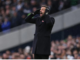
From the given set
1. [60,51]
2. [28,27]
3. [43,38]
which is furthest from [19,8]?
[43,38]

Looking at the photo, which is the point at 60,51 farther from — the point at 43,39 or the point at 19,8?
the point at 43,39

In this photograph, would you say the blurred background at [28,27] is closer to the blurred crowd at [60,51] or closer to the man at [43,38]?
the blurred crowd at [60,51]

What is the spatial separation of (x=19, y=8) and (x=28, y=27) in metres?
0.69

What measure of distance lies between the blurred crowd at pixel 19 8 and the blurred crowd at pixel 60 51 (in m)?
0.86

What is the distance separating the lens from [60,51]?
27.4ft

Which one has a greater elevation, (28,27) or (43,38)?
(28,27)

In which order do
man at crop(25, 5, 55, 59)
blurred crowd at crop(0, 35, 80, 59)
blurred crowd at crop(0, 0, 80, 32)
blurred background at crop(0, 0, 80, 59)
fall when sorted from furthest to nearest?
blurred crowd at crop(0, 0, 80, 32) < blurred background at crop(0, 0, 80, 59) < blurred crowd at crop(0, 35, 80, 59) < man at crop(25, 5, 55, 59)

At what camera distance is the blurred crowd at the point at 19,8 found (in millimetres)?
8586

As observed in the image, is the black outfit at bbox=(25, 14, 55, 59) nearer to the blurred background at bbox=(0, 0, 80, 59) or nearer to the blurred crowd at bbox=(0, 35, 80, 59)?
the blurred crowd at bbox=(0, 35, 80, 59)

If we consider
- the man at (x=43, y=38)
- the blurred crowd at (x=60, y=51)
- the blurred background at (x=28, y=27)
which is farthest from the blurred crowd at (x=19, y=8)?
the man at (x=43, y=38)

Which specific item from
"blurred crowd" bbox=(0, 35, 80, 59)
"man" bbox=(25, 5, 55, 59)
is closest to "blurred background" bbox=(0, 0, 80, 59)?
"blurred crowd" bbox=(0, 35, 80, 59)

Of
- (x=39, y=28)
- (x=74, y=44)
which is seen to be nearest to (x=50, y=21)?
(x=39, y=28)

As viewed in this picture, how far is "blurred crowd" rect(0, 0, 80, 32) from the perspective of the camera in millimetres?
8586

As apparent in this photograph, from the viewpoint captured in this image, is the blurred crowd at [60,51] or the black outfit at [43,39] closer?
the black outfit at [43,39]
